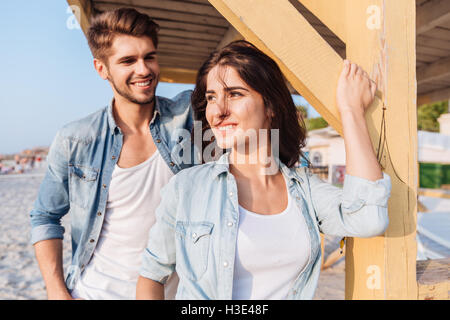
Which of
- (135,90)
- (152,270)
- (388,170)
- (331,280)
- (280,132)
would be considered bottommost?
(331,280)

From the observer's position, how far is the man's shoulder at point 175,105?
2.10 m

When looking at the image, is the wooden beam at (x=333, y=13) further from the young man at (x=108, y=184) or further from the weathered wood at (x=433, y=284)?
the weathered wood at (x=433, y=284)

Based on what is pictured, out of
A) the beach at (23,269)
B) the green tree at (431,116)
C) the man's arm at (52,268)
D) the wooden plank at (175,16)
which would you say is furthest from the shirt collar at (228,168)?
the green tree at (431,116)

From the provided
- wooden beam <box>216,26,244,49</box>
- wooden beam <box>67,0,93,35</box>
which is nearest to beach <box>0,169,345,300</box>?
wooden beam <box>216,26,244,49</box>

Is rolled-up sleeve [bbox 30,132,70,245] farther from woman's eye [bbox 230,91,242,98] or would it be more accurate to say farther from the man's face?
woman's eye [bbox 230,91,242,98]

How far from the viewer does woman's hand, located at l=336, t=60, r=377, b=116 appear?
4.02 feet

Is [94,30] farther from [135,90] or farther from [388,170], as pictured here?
[388,170]

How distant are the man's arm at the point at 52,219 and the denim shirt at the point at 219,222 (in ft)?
2.53

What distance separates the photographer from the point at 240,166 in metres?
1.50

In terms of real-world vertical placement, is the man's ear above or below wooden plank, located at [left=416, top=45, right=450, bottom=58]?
below

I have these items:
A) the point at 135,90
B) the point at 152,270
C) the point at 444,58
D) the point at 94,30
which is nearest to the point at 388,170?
the point at 152,270

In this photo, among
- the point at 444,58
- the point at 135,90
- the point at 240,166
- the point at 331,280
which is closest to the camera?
the point at 240,166

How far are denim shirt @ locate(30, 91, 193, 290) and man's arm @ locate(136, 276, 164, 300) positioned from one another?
2.28ft
